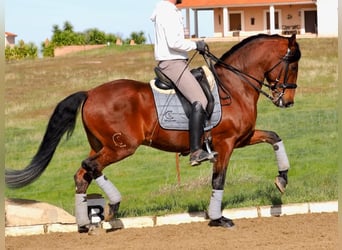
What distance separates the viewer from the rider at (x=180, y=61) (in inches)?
337

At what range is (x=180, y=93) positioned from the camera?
29.1ft

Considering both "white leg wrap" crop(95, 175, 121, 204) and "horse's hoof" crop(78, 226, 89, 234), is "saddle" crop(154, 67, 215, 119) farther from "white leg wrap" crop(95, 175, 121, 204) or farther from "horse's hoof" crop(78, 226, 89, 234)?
"horse's hoof" crop(78, 226, 89, 234)

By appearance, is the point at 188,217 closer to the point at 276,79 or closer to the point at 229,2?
the point at 276,79

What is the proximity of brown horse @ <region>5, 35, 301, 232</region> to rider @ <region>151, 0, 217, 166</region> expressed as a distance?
31cm

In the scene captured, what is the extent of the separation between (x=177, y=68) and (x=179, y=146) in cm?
93

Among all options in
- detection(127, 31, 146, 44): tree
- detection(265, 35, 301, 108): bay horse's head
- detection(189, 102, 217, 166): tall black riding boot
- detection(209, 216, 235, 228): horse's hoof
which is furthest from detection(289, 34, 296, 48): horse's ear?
detection(127, 31, 146, 44): tree

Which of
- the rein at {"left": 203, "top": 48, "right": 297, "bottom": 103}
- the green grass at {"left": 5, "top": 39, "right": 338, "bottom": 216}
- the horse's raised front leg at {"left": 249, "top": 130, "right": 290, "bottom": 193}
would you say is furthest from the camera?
the green grass at {"left": 5, "top": 39, "right": 338, "bottom": 216}

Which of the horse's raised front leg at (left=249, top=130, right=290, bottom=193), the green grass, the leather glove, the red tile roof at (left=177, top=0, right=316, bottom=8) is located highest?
the red tile roof at (left=177, top=0, right=316, bottom=8)

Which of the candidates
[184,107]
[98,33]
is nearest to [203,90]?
[184,107]

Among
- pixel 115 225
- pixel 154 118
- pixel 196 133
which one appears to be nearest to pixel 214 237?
pixel 196 133

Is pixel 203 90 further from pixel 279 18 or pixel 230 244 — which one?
pixel 279 18

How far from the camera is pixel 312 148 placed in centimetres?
1689

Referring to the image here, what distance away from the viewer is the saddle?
29.0 ft

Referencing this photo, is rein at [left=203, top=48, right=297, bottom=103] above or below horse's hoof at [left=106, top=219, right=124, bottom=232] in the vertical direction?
above
